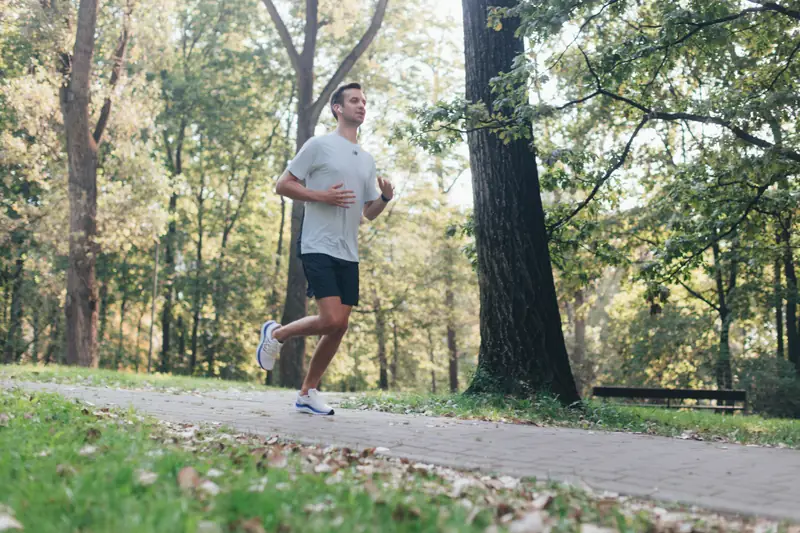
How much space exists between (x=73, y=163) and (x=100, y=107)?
7.41 ft

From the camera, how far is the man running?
6.11 metres

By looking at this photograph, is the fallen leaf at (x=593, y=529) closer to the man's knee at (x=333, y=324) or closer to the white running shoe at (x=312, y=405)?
the man's knee at (x=333, y=324)

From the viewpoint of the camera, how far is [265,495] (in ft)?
8.99

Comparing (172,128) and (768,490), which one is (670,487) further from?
(172,128)

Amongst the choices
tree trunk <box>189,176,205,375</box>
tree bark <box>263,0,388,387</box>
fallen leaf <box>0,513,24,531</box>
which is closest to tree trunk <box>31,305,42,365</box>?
tree trunk <box>189,176,205,375</box>

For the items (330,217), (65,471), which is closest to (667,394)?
(330,217)

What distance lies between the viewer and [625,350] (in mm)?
25078

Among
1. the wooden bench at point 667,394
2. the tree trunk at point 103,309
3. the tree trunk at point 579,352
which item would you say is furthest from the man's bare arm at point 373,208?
the tree trunk at point 103,309

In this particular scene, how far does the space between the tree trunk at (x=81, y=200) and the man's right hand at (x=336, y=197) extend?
46.1 feet

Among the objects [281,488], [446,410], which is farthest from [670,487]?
[446,410]

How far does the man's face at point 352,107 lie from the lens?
643 centimetres

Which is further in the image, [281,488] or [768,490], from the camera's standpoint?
[768,490]

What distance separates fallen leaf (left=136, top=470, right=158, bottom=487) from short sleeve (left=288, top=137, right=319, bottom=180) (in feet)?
11.6

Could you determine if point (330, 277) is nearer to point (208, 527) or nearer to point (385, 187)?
point (385, 187)
